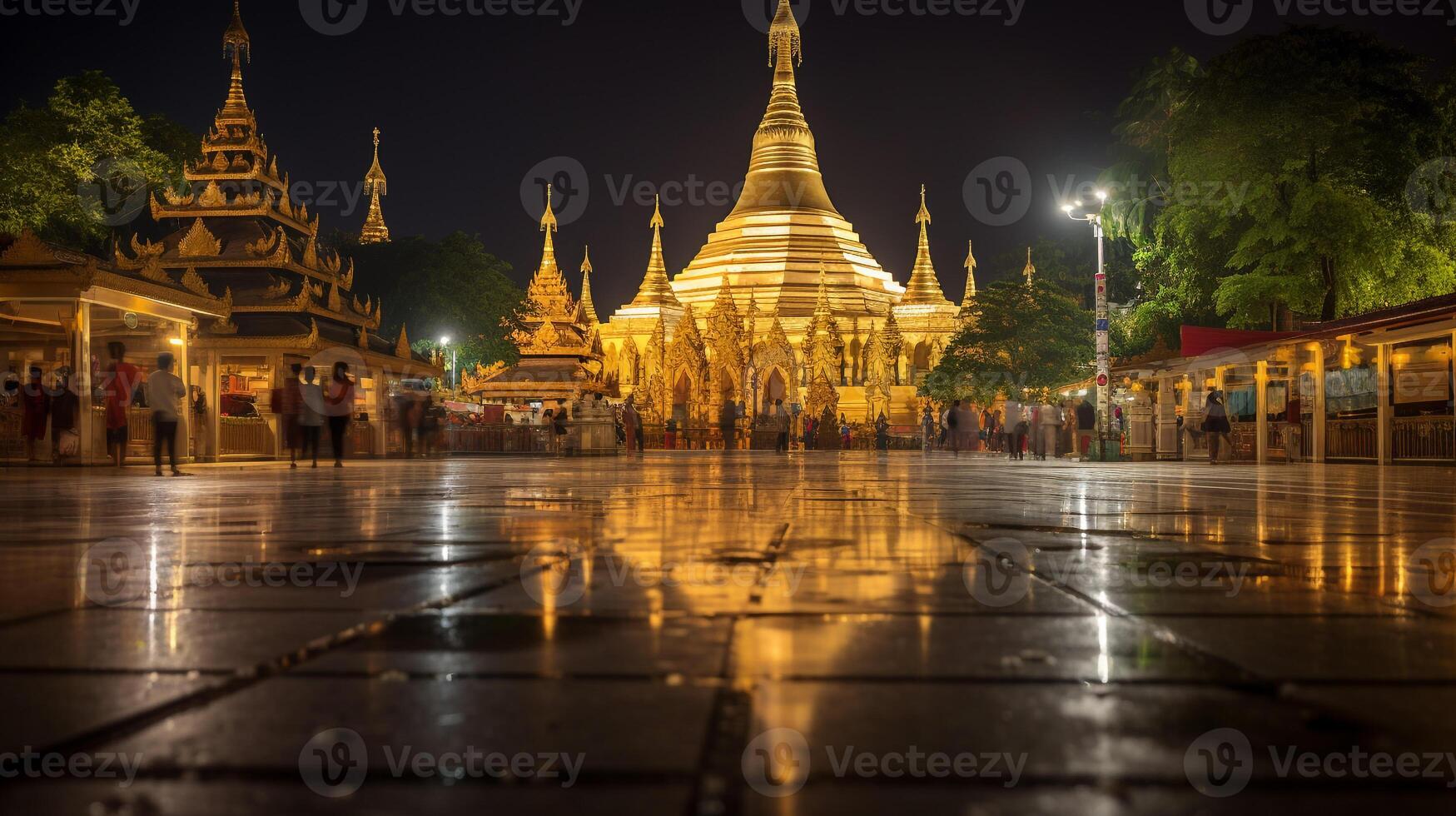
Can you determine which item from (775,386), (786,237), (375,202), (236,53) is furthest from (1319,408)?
(375,202)

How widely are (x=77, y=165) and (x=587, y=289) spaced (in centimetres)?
5290

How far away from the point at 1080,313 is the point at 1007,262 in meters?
33.4

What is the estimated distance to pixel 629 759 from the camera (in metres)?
1.38

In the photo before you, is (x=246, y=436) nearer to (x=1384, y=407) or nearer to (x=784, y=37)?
(x=1384, y=407)

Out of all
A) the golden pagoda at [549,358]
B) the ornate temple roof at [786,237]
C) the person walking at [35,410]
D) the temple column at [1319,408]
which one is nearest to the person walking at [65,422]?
the person walking at [35,410]

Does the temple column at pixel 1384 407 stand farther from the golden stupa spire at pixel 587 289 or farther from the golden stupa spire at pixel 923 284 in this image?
the golden stupa spire at pixel 587 289

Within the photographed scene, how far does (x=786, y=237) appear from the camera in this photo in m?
67.8

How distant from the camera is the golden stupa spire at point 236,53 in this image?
32.7 meters

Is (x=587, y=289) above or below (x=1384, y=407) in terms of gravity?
above

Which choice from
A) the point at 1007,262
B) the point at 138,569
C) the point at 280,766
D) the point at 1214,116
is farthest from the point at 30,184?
the point at 1007,262

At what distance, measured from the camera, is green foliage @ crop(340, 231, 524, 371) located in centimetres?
3878

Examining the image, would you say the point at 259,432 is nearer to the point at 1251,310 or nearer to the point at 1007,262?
the point at 1251,310

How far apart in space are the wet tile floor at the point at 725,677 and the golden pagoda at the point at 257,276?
76.9 ft

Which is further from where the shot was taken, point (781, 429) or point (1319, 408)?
point (781, 429)
